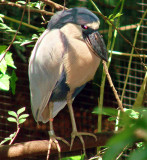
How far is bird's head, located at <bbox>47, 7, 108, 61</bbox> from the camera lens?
1.17 m

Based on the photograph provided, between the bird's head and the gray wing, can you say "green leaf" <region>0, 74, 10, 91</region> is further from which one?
the bird's head

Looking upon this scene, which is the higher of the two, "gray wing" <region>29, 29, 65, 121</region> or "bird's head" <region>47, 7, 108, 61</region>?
"bird's head" <region>47, 7, 108, 61</region>

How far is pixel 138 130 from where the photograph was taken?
0.30m

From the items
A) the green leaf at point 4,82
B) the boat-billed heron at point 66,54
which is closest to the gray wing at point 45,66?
the boat-billed heron at point 66,54

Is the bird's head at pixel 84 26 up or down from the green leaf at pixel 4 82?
up

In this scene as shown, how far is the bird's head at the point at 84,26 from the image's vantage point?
1.17m

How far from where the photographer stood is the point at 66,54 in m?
1.20

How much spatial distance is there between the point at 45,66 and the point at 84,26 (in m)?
0.23

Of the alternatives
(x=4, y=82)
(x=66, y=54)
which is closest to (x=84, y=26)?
(x=66, y=54)

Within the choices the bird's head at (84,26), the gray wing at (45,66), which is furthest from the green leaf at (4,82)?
the bird's head at (84,26)

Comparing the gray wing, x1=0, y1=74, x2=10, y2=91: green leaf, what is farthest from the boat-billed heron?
x1=0, y1=74, x2=10, y2=91: green leaf

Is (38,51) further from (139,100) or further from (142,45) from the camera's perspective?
(142,45)

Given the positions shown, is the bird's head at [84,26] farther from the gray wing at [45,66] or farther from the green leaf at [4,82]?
the green leaf at [4,82]

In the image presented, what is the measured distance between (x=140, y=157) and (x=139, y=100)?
3.77 feet
